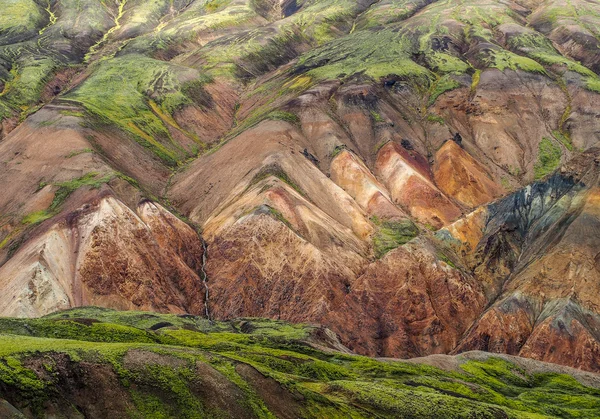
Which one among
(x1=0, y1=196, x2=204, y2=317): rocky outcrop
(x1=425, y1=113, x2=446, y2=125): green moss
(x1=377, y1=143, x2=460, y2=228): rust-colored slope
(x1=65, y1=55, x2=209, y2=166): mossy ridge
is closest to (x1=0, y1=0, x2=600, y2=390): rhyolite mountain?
(x1=0, y1=196, x2=204, y2=317): rocky outcrop

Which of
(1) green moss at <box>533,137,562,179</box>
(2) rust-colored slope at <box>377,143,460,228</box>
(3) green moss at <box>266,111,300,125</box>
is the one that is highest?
(3) green moss at <box>266,111,300,125</box>

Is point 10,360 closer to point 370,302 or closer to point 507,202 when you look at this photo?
point 370,302

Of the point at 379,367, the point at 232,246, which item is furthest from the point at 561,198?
the point at 379,367

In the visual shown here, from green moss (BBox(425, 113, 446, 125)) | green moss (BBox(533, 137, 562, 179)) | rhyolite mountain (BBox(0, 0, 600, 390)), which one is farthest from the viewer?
green moss (BBox(425, 113, 446, 125))

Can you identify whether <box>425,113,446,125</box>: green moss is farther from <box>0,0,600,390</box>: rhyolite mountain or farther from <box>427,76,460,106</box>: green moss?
<box>427,76,460,106</box>: green moss

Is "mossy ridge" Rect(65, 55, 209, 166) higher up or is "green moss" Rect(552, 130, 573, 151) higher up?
"mossy ridge" Rect(65, 55, 209, 166)

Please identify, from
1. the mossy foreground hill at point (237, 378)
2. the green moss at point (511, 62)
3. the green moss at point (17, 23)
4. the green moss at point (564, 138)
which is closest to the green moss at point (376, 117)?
the green moss at point (564, 138)
